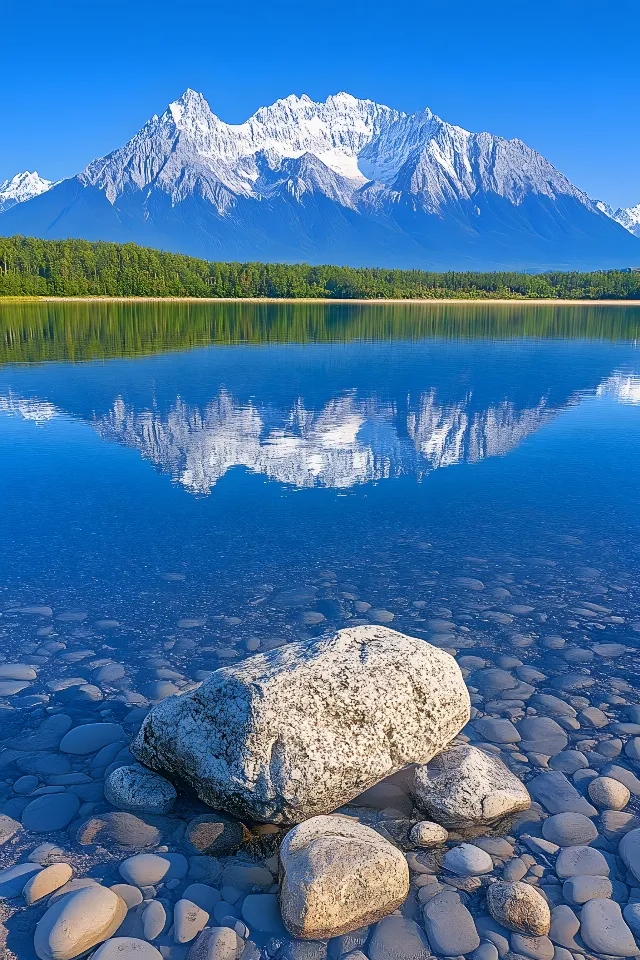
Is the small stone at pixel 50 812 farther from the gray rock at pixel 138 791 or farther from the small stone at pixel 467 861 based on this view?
the small stone at pixel 467 861

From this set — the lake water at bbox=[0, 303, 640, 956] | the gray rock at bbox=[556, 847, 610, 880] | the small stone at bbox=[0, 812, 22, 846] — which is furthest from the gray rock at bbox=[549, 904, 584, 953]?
the small stone at bbox=[0, 812, 22, 846]

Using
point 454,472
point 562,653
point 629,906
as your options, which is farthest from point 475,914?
point 454,472

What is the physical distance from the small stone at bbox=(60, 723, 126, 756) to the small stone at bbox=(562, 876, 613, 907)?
5.53m

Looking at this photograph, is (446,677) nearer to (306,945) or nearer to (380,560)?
(306,945)

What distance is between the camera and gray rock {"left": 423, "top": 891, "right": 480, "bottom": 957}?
6.22m

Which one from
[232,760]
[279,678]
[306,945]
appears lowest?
[306,945]

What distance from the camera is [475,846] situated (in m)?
7.35

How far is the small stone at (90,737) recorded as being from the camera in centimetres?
890

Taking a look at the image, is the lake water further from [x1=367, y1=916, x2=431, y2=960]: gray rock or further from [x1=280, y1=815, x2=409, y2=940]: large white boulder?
[x1=367, y1=916, x2=431, y2=960]: gray rock

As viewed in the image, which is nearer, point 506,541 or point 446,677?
point 446,677

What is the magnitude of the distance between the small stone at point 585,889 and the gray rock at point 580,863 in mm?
74

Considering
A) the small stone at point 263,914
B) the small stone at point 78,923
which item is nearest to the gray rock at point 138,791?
the small stone at point 78,923

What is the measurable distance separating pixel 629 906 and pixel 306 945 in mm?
3061

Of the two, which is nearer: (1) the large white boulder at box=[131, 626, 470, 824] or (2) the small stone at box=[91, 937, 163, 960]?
(2) the small stone at box=[91, 937, 163, 960]
